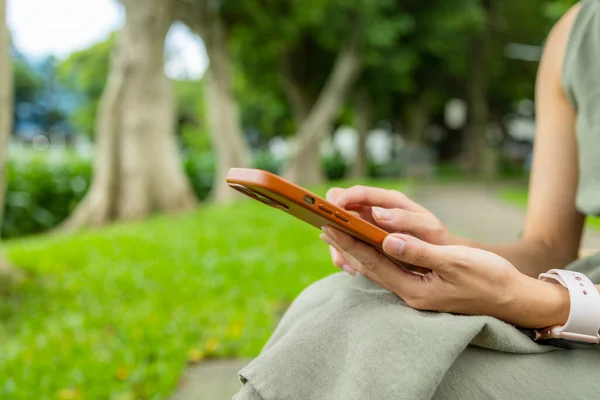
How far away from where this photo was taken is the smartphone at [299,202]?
0.80 m

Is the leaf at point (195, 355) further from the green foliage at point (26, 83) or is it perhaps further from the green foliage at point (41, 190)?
the green foliage at point (26, 83)

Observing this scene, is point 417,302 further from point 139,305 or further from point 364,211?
point 139,305

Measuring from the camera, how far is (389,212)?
3.84 feet

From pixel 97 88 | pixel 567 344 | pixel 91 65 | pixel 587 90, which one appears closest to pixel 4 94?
pixel 587 90

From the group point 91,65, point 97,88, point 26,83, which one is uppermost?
point 26,83

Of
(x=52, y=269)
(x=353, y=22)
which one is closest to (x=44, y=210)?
(x=52, y=269)

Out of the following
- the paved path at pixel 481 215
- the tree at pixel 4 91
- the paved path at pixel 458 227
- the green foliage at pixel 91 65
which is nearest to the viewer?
the paved path at pixel 458 227

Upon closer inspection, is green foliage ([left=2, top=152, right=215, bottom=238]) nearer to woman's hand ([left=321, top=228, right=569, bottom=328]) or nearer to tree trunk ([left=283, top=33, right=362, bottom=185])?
tree trunk ([left=283, top=33, right=362, bottom=185])

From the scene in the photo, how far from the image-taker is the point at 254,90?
74.5 ft

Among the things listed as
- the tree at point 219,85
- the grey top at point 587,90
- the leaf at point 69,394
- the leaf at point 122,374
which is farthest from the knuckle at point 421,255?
the tree at point 219,85

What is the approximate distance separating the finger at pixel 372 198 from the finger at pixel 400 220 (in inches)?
1.5

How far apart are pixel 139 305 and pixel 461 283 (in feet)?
12.1

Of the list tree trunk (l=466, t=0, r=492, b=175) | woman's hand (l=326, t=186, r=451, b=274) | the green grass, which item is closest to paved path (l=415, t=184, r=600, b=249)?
the green grass

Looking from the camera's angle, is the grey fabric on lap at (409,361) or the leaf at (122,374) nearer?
the grey fabric on lap at (409,361)
